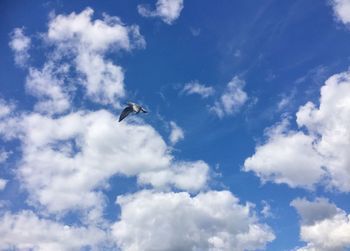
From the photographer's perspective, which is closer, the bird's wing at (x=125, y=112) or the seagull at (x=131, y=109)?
the seagull at (x=131, y=109)

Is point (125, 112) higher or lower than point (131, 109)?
higher

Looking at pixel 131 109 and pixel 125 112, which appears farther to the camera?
pixel 125 112

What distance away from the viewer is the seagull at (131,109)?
65144 mm

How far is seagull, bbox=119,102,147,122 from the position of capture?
6514 cm

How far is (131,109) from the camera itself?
221 ft

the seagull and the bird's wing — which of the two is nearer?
the seagull

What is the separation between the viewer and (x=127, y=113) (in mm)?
68875
